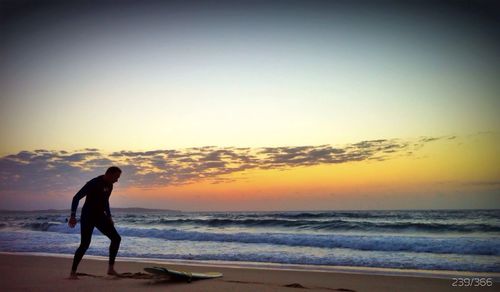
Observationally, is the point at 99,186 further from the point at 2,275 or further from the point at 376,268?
the point at 376,268

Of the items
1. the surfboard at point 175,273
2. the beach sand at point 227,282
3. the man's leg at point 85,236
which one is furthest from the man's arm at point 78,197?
the surfboard at point 175,273

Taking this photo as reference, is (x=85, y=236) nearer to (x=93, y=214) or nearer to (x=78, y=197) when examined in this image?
(x=93, y=214)

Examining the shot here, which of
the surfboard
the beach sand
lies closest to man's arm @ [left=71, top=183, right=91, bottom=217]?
the beach sand

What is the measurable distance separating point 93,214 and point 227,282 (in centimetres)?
180

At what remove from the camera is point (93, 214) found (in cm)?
509

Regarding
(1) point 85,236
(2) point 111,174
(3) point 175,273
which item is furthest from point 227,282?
(2) point 111,174

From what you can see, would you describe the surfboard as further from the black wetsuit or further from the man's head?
the man's head

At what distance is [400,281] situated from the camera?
5.62 m

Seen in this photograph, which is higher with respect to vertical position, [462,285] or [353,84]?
[353,84]

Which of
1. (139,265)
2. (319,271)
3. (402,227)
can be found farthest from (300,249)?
(402,227)

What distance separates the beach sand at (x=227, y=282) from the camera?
185 inches

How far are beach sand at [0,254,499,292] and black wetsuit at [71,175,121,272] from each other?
42cm

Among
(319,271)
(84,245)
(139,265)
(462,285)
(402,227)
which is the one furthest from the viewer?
(402,227)

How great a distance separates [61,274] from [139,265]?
167 centimetres
